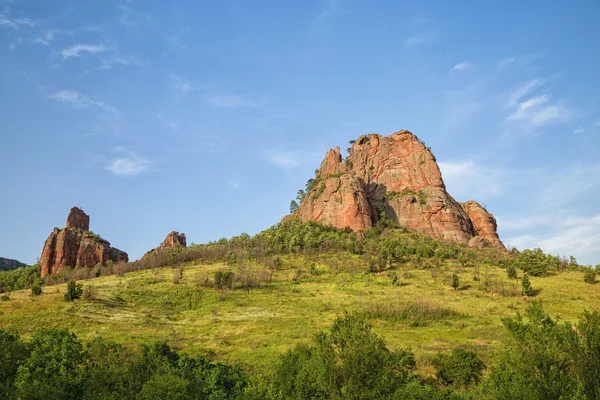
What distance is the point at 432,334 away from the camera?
58.2m

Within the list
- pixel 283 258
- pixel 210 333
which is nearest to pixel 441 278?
pixel 283 258

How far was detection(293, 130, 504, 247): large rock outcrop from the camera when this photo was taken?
420 ft

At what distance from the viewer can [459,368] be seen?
4375cm

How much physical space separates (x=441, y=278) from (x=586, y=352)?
6120cm

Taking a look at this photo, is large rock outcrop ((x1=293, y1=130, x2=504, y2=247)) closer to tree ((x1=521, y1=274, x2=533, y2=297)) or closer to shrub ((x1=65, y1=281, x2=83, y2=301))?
tree ((x1=521, y1=274, x2=533, y2=297))

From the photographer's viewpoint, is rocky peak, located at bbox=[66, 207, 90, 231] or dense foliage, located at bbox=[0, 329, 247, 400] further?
rocky peak, located at bbox=[66, 207, 90, 231]

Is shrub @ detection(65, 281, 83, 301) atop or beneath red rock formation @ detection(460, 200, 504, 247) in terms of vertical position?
beneath

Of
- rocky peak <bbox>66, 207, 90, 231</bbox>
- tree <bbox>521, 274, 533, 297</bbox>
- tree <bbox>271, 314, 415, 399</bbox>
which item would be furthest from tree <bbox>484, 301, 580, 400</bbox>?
rocky peak <bbox>66, 207, 90, 231</bbox>

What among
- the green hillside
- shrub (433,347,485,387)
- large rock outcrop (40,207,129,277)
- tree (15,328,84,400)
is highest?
large rock outcrop (40,207,129,277)

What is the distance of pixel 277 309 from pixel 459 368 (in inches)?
1277

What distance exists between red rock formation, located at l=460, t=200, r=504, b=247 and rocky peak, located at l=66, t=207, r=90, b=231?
119183 mm

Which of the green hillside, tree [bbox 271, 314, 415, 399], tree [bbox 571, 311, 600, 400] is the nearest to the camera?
tree [bbox 571, 311, 600, 400]

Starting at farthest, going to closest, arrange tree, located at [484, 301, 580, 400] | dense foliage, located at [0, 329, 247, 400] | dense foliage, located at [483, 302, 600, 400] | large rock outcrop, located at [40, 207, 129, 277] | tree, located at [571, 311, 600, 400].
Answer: large rock outcrop, located at [40, 207, 129, 277], dense foliage, located at [0, 329, 247, 400], tree, located at [571, 311, 600, 400], dense foliage, located at [483, 302, 600, 400], tree, located at [484, 301, 580, 400]

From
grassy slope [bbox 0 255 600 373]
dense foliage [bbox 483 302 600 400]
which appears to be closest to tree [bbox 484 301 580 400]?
dense foliage [bbox 483 302 600 400]
